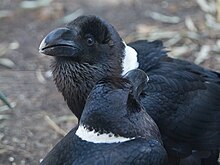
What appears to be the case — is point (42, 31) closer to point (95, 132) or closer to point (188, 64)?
point (188, 64)

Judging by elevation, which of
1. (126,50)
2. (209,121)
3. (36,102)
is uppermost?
(126,50)

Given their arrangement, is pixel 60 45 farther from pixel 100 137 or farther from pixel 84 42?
pixel 100 137

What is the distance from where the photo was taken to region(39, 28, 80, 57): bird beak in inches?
170

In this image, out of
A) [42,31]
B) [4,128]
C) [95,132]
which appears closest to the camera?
[95,132]

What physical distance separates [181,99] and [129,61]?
1.24ft

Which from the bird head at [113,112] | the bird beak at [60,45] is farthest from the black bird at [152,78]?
the bird head at [113,112]

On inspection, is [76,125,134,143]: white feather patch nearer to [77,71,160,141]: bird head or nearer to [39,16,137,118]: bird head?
[77,71,160,141]: bird head

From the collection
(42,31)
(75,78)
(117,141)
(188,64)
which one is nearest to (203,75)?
(188,64)

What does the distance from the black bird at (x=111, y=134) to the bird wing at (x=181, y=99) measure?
65 centimetres

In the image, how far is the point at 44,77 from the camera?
5.90 metres

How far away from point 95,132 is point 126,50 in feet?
3.47

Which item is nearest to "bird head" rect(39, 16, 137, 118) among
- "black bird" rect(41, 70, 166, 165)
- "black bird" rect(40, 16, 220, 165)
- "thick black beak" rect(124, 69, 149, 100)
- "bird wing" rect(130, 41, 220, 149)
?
"black bird" rect(40, 16, 220, 165)

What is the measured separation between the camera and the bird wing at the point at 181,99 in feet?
14.7

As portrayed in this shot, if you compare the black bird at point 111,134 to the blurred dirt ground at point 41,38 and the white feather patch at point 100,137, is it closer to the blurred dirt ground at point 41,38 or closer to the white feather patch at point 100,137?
the white feather patch at point 100,137
